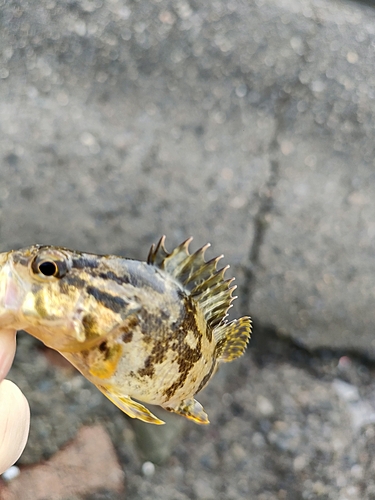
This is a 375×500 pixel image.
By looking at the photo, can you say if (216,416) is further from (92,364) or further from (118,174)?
(92,364)

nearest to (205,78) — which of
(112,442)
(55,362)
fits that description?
(55,362)

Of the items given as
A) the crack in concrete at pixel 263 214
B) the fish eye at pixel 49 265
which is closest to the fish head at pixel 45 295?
the fish eye at pixel 49 265

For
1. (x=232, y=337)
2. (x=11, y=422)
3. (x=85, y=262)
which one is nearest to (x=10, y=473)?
(x=11, y=422)

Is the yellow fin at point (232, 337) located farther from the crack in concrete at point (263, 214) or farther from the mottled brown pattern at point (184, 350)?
the crack in concrete at point (263, 214)

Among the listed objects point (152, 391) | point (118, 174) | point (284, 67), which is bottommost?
point (118, 174)

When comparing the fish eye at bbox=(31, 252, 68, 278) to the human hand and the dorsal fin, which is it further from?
the human hand

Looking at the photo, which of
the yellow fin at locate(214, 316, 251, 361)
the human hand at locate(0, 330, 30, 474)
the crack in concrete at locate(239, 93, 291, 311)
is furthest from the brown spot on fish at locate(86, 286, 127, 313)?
the crack in concrete at locate(239, 93, 291, 311)
